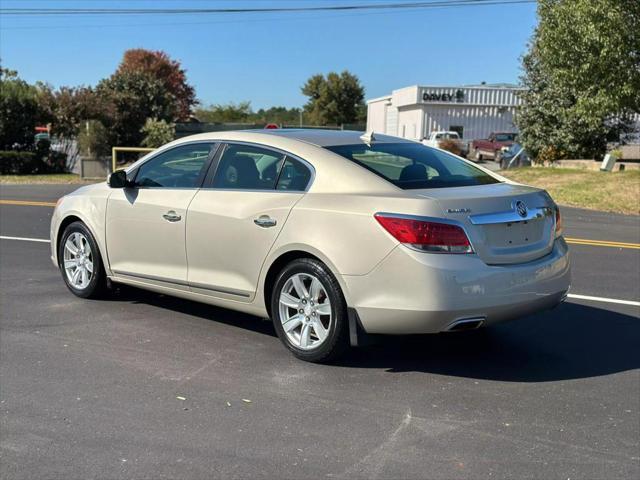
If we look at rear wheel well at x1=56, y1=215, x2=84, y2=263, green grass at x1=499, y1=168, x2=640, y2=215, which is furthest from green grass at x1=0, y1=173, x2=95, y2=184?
rear wheel well at x1=56, y1=215, x2=84, y2=263

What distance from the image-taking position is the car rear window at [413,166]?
16.4 ft

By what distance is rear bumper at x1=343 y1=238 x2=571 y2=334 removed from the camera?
4.36m

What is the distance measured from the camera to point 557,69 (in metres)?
18.5

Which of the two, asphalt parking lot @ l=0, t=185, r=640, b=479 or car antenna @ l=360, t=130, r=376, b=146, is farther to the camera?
car antenna @ l=360, t=130, r=376, b=146

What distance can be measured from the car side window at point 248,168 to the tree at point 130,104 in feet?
83.9

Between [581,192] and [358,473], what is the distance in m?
16.9

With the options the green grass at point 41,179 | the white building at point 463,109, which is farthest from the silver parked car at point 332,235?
the white building at point 463,109

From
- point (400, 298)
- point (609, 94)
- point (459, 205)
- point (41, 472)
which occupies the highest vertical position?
point (609, 94)

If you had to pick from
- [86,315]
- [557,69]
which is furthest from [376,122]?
[86,315]

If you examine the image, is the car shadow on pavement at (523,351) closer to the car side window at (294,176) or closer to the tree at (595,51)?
the car side window at (294,176)

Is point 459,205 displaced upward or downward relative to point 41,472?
upward

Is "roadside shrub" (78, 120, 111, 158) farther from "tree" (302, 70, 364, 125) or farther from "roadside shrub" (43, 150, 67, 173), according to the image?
"tree" (302, 70, 364, 125)

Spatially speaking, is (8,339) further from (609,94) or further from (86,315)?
(609,94)

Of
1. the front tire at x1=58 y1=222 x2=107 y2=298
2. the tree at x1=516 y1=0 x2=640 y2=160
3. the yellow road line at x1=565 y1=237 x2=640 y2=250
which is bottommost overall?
the yellow road line at x1=565 y1=237 x2=640 y2=250
